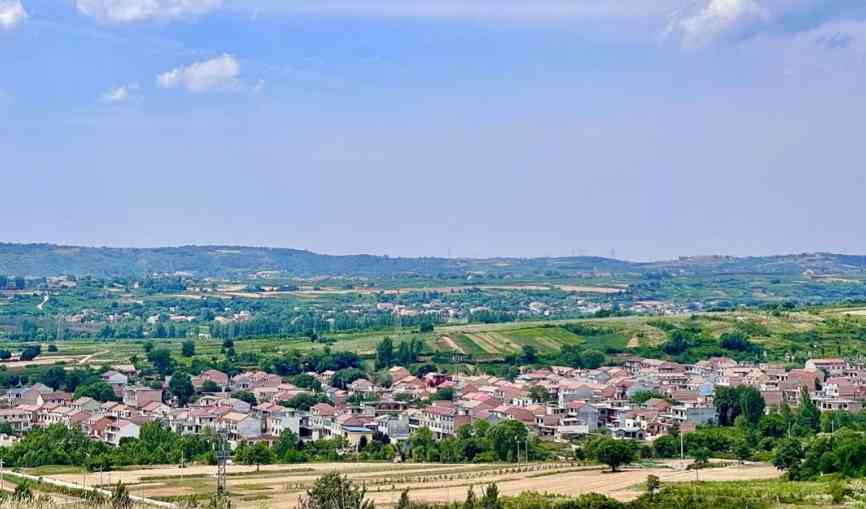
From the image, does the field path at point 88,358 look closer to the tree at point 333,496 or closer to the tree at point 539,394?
the tree at point 539,394

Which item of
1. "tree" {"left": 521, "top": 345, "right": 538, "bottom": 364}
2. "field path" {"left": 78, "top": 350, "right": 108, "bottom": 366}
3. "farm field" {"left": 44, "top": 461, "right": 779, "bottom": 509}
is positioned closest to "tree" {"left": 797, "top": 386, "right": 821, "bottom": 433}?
"farm field" {"left": 44, "top": 461, "right": 779, "bottom": 509}

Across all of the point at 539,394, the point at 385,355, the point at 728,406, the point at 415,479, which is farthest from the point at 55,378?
the point at 728,406

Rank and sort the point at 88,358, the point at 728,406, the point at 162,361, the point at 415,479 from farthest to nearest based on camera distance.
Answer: the point at 88,358 < the point at 162,361 < the point at 728,406 < the point at 415,479

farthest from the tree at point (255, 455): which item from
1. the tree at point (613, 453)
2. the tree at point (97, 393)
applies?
the tree at point (97, 393)

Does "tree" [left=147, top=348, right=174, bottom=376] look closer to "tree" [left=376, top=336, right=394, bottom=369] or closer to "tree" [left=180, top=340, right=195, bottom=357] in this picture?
"tree" [left=180, top=340, right=195, bottom=357]

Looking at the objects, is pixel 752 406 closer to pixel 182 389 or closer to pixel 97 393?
pixel 182 389
